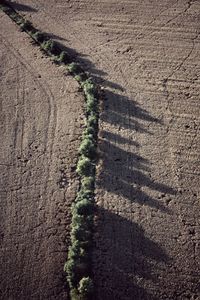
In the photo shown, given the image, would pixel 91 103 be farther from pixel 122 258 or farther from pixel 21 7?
pixel 21 7

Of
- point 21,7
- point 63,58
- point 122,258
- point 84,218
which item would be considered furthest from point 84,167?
point 21,7

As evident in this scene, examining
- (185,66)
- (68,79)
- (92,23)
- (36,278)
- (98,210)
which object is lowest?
(36,278)

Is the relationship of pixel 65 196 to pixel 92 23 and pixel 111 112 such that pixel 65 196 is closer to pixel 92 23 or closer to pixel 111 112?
pixel 111 112

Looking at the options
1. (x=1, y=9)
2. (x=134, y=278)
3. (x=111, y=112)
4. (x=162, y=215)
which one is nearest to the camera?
(x=134, y=278)

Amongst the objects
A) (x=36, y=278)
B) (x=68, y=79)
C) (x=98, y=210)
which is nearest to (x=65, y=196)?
(x=98, y=210)

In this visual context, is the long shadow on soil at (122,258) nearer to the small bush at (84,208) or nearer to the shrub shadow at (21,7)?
the small bush at (84,208)

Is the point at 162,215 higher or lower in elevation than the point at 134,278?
higher
